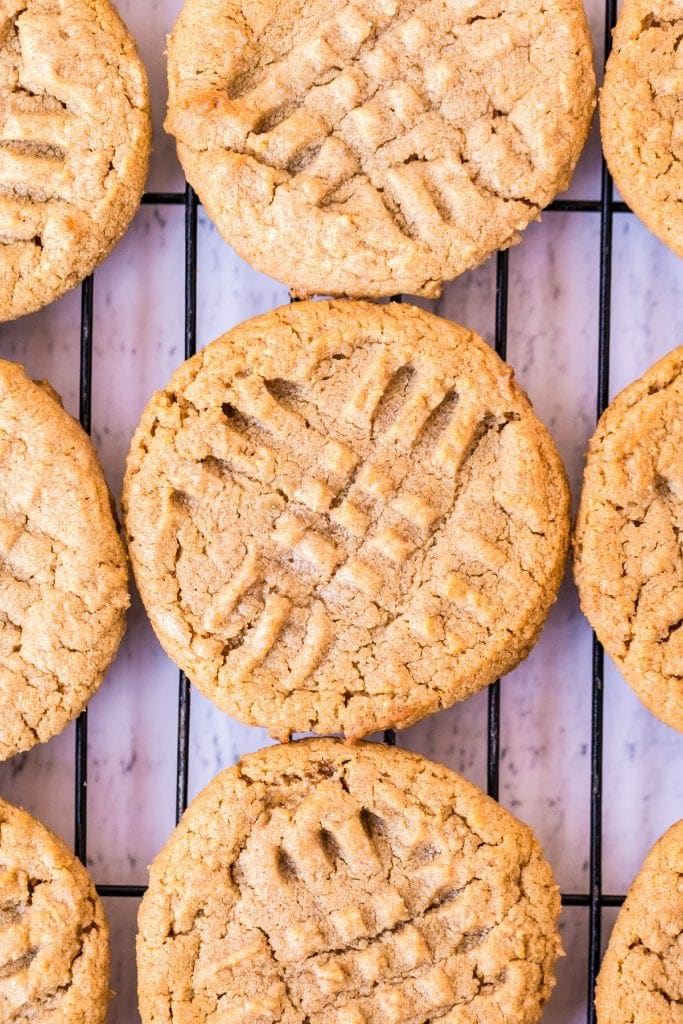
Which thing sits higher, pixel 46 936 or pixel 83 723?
pixel 83 723

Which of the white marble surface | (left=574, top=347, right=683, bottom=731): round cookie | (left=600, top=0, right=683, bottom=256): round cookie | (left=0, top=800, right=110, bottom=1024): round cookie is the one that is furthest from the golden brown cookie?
(left=600, top=0, right=683, bottom=256): round cookie

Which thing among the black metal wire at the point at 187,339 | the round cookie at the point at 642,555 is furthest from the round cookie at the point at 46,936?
the round cookie at the point at 642,555

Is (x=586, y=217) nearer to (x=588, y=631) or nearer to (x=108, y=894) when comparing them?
(x=588, y=631)

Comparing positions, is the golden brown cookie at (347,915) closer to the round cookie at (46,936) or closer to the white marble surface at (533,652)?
the round cookie at (46,936)

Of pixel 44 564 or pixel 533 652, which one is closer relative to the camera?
pixel 44 564

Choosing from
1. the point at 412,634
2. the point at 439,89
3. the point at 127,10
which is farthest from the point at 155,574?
the point at 127,10

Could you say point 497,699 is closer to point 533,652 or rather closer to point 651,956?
point 533,652

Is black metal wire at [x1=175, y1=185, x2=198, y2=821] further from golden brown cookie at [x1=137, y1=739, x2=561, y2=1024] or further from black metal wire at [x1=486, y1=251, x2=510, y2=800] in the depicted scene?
black metal wire at [x1=486, y1=251, x2=510, y2=800]

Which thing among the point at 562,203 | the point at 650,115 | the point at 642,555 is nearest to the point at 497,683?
the point at 642,555
